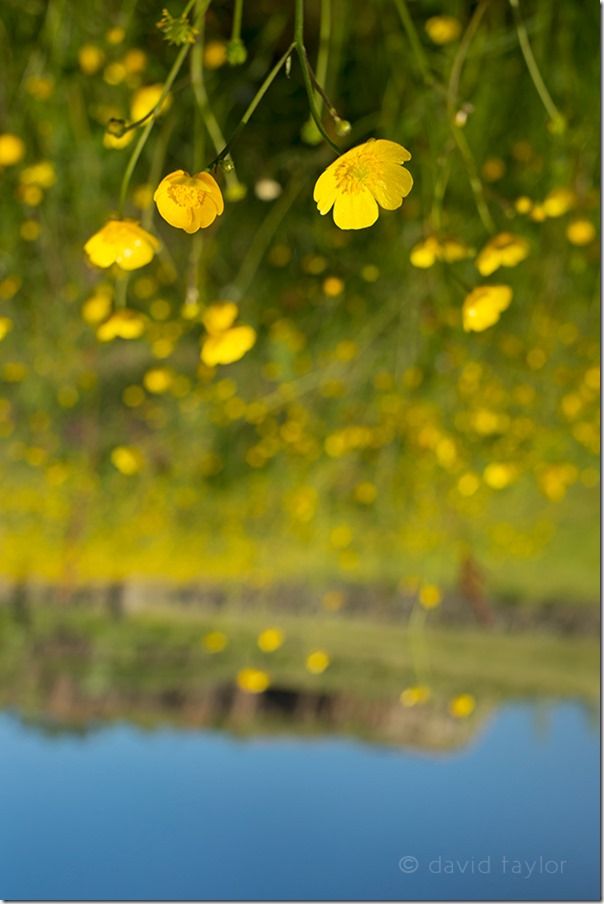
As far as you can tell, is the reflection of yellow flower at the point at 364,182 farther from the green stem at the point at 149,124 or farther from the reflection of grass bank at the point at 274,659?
the reflection of grass bank at the point at 274,659

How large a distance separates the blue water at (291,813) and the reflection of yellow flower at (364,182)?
0.99 metres

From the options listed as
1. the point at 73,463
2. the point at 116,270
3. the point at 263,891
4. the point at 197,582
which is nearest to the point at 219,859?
the point at 263,891

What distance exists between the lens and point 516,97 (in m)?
0.99

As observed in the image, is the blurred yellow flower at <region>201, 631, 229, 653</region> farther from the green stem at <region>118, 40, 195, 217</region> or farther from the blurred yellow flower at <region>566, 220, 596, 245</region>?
the green stem at <region>118, 40, 195, 217</region>

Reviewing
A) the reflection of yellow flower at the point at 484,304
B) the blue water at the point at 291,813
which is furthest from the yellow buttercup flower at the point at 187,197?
the blue water at the point at 291,813

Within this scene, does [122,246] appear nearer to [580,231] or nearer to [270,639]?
[580,231]

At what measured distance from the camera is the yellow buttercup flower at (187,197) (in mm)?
388

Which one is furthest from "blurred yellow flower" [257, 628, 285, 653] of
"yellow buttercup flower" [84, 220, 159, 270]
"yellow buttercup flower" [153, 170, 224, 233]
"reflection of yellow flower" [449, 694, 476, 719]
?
"yellow buttercup flower" [153, 170, 224, 233]

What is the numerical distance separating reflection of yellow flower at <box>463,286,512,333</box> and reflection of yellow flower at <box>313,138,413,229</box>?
191mm

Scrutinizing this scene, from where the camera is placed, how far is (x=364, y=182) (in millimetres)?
392

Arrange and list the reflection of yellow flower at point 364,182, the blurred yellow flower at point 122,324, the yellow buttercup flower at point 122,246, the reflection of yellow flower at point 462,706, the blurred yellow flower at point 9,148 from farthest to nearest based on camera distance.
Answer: the reflection of yellow flower at point 462,706, the blurred yellow flower at point 9,148, the blurred yellow flower at point 122,324, the yellow buttercup flower at point 122,246, the reflection of yellow flower at point 364,182

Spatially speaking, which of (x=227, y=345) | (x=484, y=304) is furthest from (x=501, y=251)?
(x=227, y=345)

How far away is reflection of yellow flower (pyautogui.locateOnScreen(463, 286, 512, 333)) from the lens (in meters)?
→ 0.58

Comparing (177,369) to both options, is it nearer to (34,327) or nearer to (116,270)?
(34,327)
